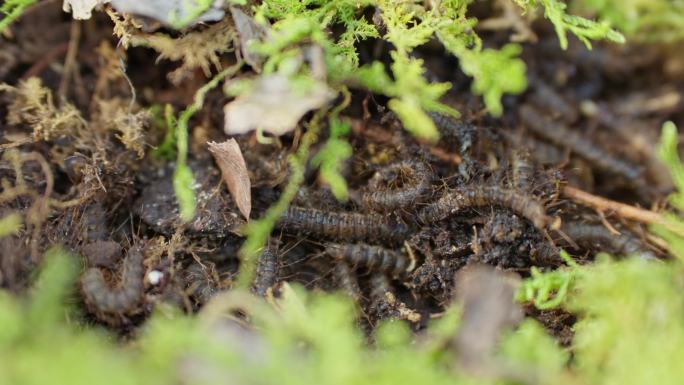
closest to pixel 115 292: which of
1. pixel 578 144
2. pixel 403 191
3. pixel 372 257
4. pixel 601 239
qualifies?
pixel 372 257

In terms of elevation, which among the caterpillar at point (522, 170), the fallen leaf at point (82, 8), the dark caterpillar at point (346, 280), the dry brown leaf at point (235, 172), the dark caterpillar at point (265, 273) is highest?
the fallen leaf at point (82, 8)

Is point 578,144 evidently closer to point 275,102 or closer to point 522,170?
point 522,170

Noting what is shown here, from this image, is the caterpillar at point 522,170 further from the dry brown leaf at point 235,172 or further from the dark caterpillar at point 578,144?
the dry brown leaf at point 235,172

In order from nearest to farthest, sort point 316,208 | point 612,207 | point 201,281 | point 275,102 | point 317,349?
1. point 317,349
2. point 275,102
3. point 201,281
4. point 316,208
5. point 612,207

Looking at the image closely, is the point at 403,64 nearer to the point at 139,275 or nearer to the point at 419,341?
the point at 419,341

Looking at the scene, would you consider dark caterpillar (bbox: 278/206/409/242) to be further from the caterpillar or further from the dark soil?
the caterpillar

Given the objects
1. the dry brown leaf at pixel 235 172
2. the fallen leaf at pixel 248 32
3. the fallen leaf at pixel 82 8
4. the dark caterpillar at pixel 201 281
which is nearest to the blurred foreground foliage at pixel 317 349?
the dark caterpillar at pixel 201 281

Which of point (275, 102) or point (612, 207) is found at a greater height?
point (275, 102)
